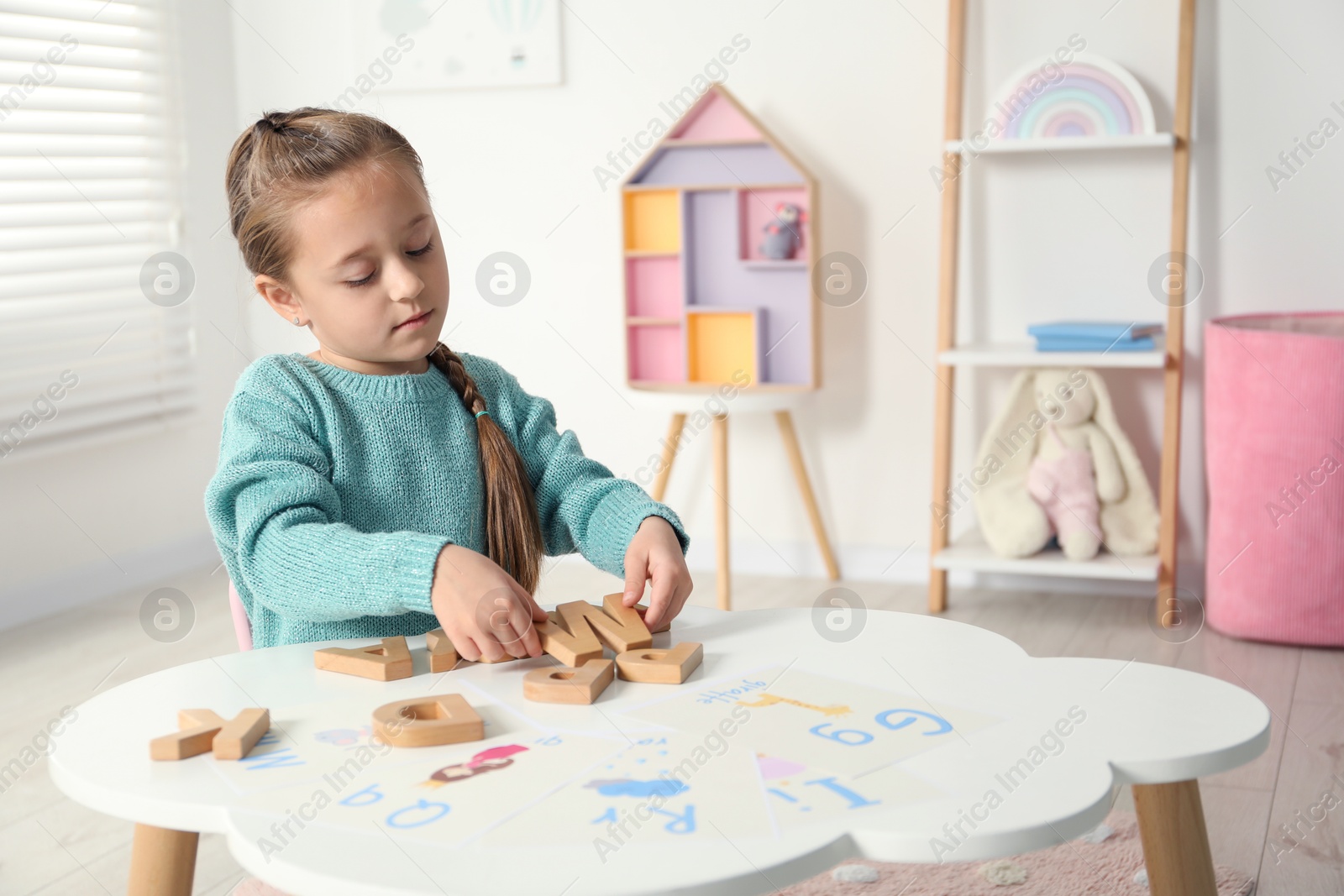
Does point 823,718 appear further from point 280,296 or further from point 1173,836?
point 280,296

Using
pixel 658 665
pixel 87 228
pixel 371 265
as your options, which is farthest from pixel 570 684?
pixel 87 228

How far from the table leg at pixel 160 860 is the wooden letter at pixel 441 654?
0.21 metres

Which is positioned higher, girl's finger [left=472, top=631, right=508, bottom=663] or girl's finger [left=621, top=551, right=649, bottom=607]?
girl's finger [left=621, top=551, right=649, bottom=607]

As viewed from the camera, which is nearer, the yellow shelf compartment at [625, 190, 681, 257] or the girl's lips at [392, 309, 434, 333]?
the girl's lips at [392, 309, 434, 333]

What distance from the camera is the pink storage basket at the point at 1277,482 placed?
2234mm

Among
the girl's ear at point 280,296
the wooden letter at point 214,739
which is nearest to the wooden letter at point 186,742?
the wooden letter at point 214,739

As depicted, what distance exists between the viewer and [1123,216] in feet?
8.48

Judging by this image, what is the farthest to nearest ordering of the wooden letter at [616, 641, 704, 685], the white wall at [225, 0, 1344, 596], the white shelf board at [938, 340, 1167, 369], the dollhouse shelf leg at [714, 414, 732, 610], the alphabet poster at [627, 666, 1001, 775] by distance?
the dollhouse shelf leg at [714, 414, 732, 610], the white wall at [225, 0, 1344, 596], the white shelf board at [938, 340, 1167, 369], the wooden letter at [616, 641, 704, 685], the alphabet poster at [627, 666, 1001, 775]

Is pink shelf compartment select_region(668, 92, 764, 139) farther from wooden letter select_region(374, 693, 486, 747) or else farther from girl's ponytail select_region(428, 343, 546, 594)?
wooden letter select_region(374, 693, 486, 747)

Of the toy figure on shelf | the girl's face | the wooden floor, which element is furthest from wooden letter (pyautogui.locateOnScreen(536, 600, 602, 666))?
the toy figure on shelf

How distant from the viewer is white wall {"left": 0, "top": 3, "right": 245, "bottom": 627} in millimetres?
2732

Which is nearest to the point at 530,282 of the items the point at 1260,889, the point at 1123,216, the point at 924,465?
the point at 924,465

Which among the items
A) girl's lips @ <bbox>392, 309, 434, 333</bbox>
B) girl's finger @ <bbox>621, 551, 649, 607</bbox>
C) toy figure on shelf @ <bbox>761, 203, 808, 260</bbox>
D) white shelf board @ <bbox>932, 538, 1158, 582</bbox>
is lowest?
white shelf board @ <bbox>932, 538, 1158, 582</bbox>

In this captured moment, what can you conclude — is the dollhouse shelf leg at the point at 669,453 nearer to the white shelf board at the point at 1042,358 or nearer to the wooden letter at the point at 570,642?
the white shelf board at the point at 1042,358
